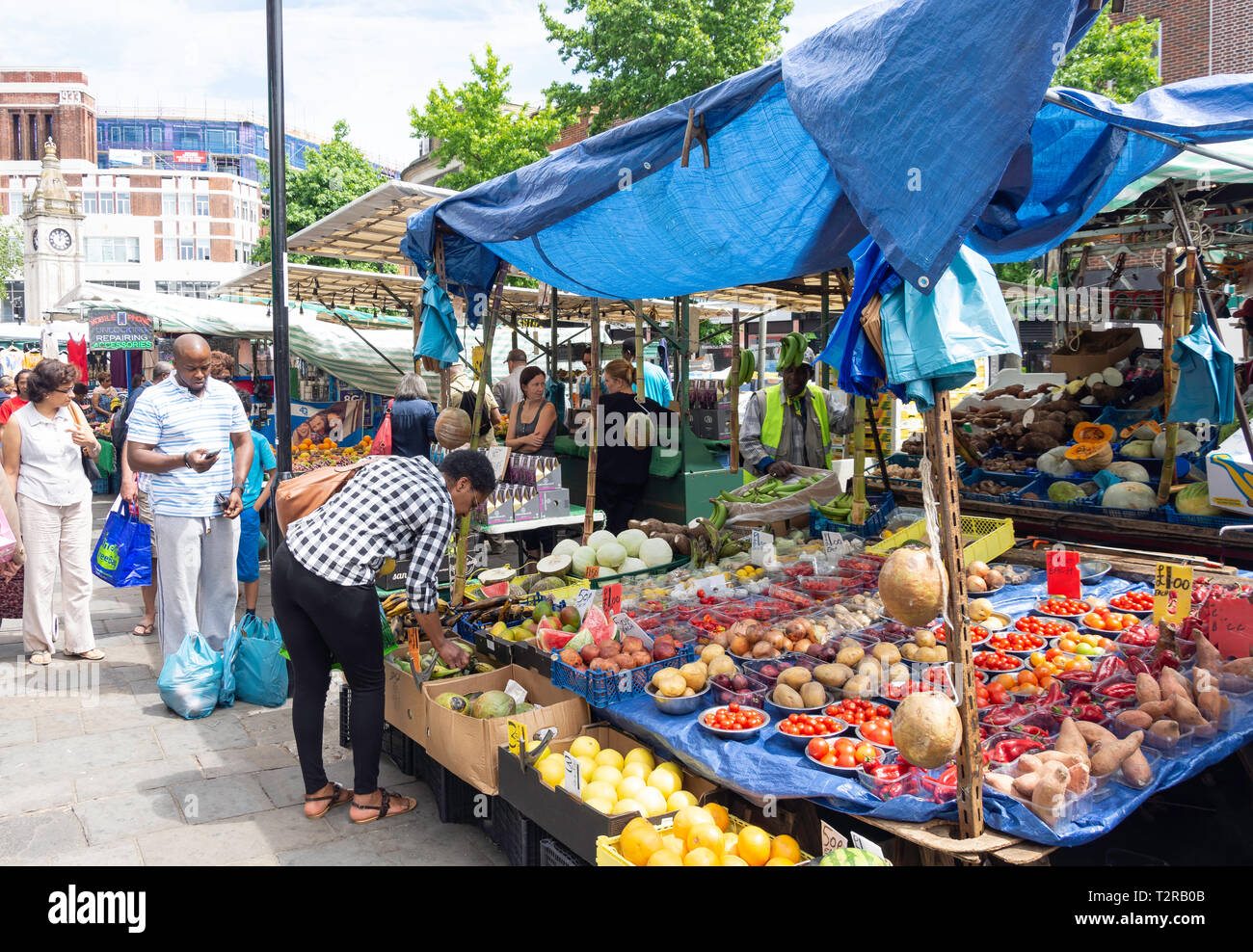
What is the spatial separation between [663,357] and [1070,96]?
12267 mm

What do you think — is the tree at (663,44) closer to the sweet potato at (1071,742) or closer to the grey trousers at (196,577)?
the grey trousers at (196,577)

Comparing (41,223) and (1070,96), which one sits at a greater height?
(41,223)

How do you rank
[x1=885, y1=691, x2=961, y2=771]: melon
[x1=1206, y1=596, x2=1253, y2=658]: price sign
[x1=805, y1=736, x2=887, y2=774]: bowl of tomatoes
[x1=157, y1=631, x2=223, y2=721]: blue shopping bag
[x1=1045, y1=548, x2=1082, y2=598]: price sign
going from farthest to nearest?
[x1=157, y1=631, x2=223, y2=721]: blue shopping bag, [x1=1045, y1=548, x2=1082, y2=598]: price sign, [x1=1206, y1=596, x2=1253, y2=658]: price sign, [x1=805, y1=736, x2=887, y2=774]: bowl of tomatoes, [x1=885, y1=691, x2=961, y2=771]: melon

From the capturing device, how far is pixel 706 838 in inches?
117

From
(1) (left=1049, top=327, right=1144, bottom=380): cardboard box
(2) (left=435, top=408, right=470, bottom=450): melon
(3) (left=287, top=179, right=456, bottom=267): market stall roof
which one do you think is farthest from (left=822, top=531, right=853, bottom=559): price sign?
(1) (left=1049, top=327, right=1144, bottom=380): cardboard box

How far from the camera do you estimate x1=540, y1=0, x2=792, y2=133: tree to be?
20.2 metres

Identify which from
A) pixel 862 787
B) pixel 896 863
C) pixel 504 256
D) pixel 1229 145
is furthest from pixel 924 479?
pixel 504 256

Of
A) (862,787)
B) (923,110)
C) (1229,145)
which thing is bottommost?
(862,787)

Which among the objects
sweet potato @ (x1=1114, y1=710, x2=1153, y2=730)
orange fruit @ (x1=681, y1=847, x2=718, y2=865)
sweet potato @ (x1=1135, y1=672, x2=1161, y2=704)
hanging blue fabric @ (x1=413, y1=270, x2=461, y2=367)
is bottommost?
orange fruit @ (x1=681, y1=847, x2=718, y2=865)

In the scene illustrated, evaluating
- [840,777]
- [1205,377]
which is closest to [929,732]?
[840,777]

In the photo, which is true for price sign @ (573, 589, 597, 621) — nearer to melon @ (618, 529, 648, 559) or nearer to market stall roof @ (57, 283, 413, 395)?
melon @ (618, 529, 648, 559)

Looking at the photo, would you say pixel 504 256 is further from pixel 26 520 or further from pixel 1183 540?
pixel 1183 540

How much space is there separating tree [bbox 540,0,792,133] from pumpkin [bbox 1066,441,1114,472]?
16.0 meters

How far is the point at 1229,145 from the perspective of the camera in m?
4.49
